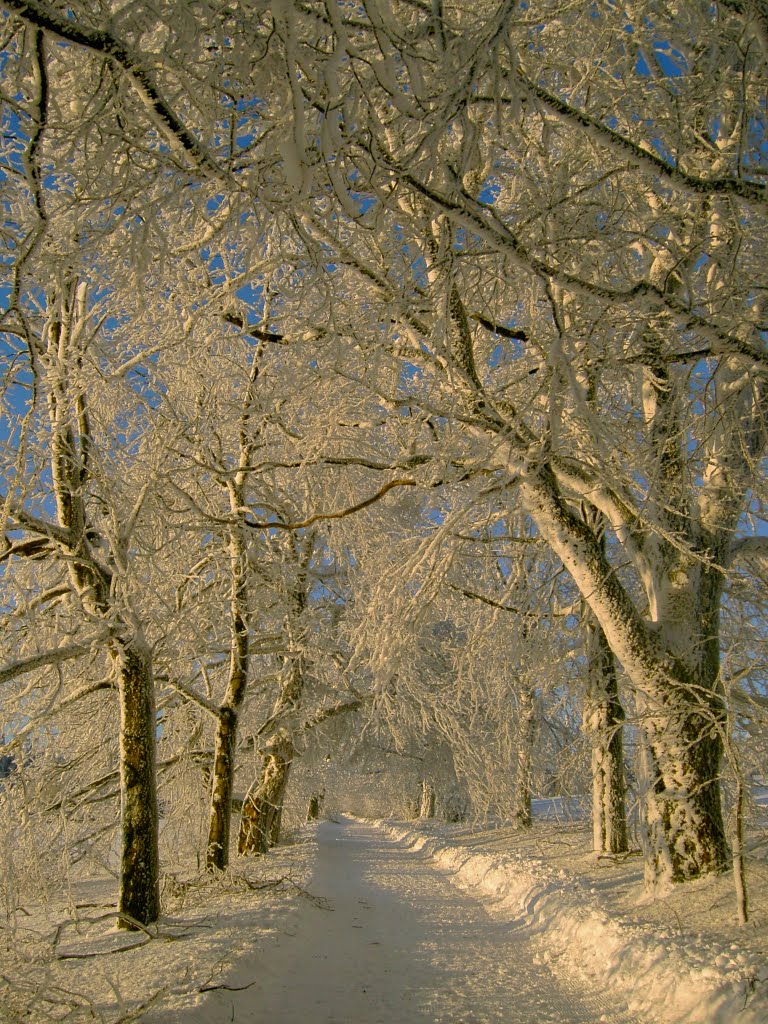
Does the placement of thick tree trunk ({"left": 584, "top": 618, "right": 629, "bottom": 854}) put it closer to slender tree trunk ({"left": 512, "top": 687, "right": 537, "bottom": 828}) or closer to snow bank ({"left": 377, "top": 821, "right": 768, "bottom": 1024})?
slender tree trunk ({"left": 512, "top": 687, "right": 537, "bottom": 828})

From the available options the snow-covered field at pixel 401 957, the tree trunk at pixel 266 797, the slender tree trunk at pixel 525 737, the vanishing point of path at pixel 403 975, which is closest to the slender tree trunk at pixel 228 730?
the snow-covered field at pixel 401 957

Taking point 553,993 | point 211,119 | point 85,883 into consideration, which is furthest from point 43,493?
point 85,883

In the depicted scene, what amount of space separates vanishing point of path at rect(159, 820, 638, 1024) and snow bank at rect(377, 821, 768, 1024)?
7.4 inches

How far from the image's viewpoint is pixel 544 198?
12.2 feet

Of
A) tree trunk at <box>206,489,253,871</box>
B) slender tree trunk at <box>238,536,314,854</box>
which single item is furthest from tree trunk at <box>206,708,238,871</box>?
slender tree trunk at <box>238,536,314,854</box>

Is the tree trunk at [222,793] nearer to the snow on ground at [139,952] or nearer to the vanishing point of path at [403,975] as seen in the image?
the snow on ground at [139,952]

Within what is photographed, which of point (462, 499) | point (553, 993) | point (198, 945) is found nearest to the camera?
point (553, 993)

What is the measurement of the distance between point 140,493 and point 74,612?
1.26 m

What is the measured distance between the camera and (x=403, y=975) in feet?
15.1

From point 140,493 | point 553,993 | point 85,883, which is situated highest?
point 140,493

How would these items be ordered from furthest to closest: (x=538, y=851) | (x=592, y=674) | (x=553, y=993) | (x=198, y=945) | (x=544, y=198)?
(x=538, y=851)
(x=592, y=674)
(x=198, y=945)
(x=553, y=993)
(x=544, y=198)

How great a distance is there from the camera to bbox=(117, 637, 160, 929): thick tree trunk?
5660 millimetres

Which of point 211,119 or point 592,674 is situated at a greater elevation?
point 211,119

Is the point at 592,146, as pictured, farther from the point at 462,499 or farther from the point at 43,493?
the point at 43,493
